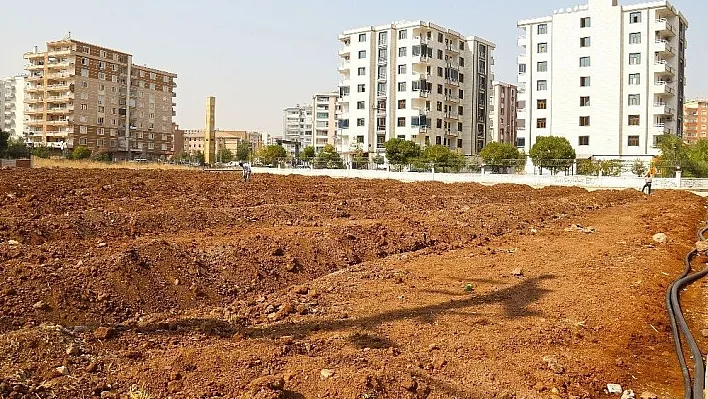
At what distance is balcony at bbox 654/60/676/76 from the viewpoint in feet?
167

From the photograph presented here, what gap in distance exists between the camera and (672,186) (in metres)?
33.3

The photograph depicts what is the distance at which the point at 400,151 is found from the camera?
2199 inches

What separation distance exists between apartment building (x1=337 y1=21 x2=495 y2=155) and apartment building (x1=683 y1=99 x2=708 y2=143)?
3302 inches

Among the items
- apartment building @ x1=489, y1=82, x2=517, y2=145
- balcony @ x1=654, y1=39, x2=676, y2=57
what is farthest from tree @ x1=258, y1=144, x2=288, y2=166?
apartment building @ x1=489, y1=82, x2=517, y2=145

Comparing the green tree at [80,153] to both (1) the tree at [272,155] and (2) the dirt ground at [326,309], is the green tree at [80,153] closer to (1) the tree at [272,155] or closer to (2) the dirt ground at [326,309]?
(1) the tree at [272,155]

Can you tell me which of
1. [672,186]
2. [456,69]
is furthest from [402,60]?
[672,186]

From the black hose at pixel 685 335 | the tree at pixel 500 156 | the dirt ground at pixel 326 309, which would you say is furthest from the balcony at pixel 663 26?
the black hose at pixel 685 335

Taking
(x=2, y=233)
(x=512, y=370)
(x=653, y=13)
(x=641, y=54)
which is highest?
(x=653, y=13)

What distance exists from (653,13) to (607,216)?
4178cm

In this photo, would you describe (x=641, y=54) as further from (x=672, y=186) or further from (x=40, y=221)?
(x=40, y=221)

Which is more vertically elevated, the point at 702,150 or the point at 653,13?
the point at 653,13

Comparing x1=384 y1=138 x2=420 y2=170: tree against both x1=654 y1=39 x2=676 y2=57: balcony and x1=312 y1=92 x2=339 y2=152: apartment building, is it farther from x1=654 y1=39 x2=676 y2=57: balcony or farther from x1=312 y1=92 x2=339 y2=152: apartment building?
x1=312 y1=92 x2=339 y2=152: apartment building

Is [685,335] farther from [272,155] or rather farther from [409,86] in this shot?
A: [409,86]

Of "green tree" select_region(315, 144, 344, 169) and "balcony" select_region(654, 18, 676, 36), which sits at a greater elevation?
"balcony" select_region(654, 18, 676, 36)
